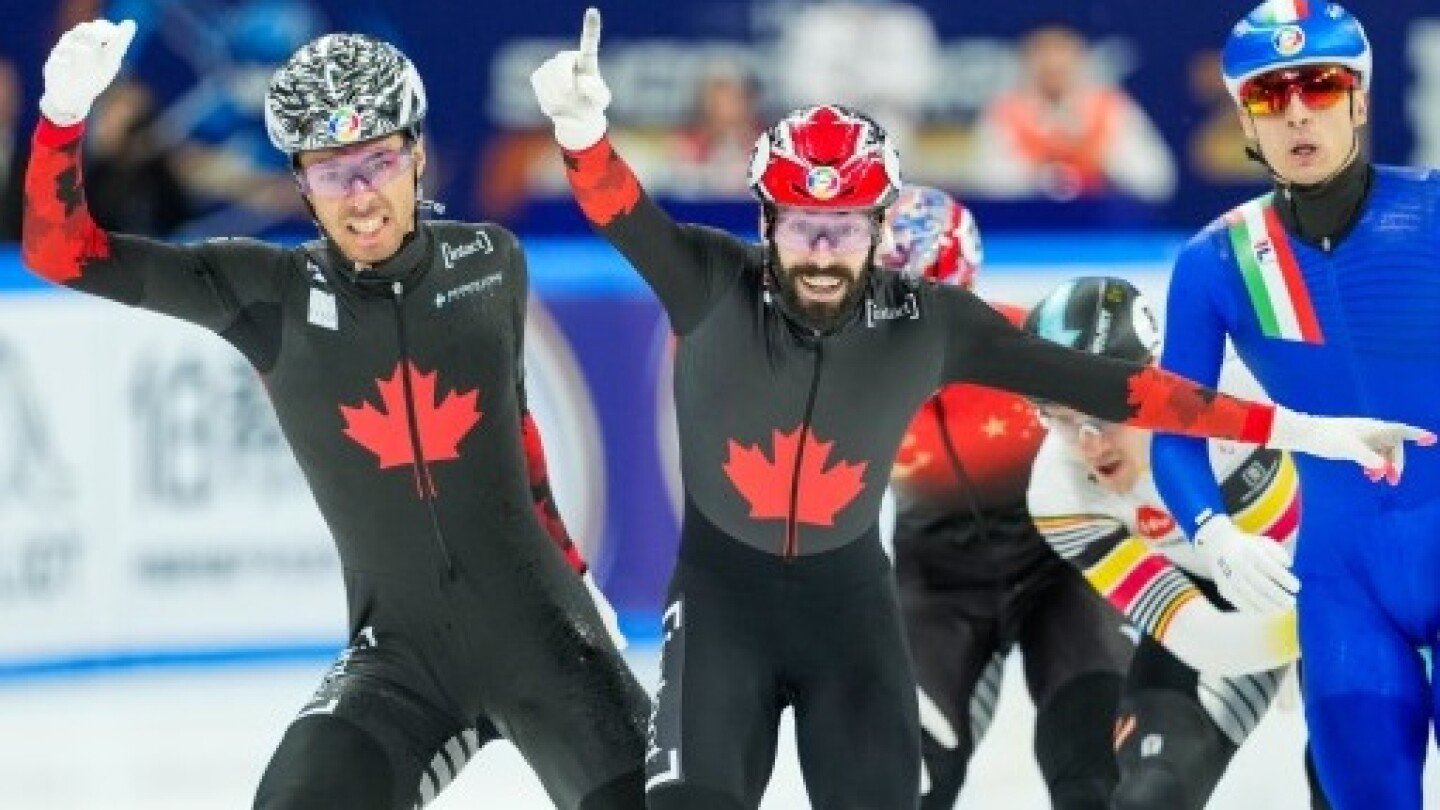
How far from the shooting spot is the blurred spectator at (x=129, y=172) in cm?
1109

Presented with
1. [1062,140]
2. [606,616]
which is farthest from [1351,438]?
[1062,140]

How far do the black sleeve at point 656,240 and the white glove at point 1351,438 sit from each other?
1.17 m

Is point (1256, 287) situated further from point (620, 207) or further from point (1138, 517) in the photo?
point (620, 207)

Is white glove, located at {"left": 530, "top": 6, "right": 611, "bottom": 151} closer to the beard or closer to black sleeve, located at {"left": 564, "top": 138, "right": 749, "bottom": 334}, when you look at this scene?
black sleeve, located at {"left": 564, "top": 138, "right": 749, "bottom": 334}

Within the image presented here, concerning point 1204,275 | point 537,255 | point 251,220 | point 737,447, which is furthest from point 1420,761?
point 251,220

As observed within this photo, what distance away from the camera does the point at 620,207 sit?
555 centimetres

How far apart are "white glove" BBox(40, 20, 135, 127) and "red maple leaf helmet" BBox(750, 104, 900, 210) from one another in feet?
4.31

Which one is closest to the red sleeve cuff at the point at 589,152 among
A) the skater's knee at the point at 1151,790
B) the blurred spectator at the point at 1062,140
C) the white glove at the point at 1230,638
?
the white glove at the point at 1230,638

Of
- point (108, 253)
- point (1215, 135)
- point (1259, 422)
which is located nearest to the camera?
point (108, 253)

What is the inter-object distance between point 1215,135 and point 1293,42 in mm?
7259

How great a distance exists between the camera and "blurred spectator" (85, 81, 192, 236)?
11.1m

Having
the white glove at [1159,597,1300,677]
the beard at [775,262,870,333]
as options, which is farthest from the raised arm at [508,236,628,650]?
the white glove at [1159,597,1300,677]

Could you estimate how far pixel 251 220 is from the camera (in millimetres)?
11852

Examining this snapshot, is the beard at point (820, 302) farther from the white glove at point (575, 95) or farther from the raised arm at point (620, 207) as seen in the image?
the white glove at point (575, 95)
